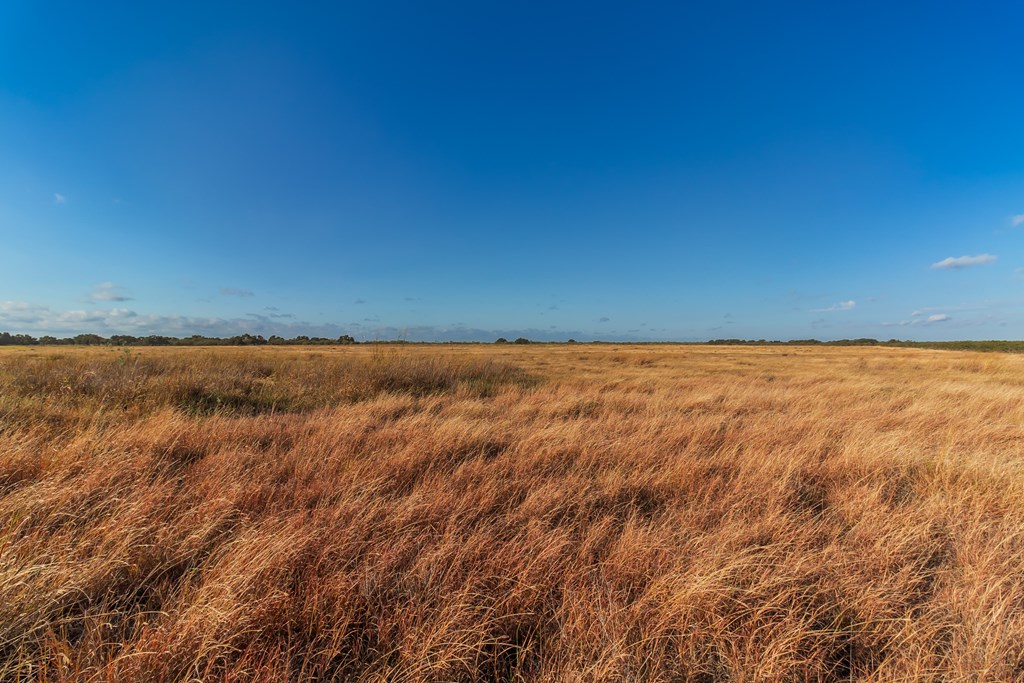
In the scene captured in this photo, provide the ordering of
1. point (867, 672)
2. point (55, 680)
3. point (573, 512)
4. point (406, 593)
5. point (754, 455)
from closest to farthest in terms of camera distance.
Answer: point (55, 680) < point (867, 672) < point (406, 593) < point (573, 512) < point (754, 455)

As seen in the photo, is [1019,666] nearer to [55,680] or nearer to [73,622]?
[55,680]

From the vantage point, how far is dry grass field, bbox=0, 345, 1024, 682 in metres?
1.91

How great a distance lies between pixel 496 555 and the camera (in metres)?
2.68

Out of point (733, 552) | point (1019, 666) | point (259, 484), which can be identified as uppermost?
point (259, 484)

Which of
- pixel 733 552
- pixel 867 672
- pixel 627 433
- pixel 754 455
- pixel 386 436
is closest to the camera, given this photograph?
pixel 867 672

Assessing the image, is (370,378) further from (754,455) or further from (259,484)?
(754,455)

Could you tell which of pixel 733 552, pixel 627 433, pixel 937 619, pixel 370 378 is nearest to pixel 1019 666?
pixel 937 619

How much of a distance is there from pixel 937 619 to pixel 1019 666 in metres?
0.31

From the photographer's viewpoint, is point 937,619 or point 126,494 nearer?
point 937,619

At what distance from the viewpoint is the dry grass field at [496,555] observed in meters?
1.91

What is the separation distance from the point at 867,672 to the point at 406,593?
2.60 meters

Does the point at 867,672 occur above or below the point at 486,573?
below

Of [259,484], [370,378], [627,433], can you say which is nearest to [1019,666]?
[627,433]

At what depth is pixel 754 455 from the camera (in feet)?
16.6
